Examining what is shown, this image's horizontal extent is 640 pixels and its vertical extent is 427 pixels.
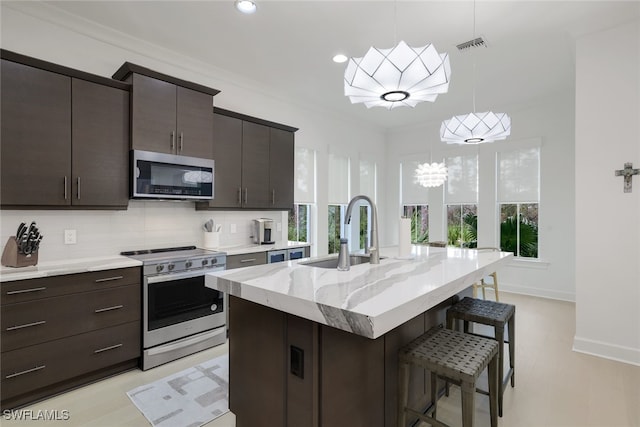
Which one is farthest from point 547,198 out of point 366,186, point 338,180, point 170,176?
point 170,176

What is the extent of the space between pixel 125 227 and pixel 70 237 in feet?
1.50

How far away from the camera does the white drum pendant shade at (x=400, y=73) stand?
1971 mm

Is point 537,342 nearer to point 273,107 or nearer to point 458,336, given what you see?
point 458,336

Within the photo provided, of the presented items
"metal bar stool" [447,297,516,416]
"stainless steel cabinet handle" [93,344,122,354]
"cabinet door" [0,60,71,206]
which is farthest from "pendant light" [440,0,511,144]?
"stainless steel cabinet handle" [93,344,122,354]

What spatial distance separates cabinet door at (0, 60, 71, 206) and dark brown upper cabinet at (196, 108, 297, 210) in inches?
53.7

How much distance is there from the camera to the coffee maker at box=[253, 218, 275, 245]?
14.1 ft

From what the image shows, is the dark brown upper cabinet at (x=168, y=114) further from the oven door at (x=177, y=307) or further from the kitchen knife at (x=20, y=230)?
the oven door at (x=177, y=307)

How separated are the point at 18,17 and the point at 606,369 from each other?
592cm

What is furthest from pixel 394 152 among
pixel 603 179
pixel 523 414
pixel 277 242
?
pixel 523 414

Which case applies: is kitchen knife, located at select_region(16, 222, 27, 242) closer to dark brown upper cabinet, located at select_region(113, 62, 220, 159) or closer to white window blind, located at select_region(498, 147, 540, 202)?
dark brown upper cabinet, located at select_region(113, 62, 220, 159)

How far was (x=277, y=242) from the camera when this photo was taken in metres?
4.70

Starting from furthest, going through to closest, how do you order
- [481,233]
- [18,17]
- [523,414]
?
[481,233], [18,17], [523,414]

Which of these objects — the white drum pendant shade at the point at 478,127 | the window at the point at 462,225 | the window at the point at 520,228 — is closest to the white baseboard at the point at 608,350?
the white drum pendant shade at the point at 478,127

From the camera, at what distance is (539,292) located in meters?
5.36
